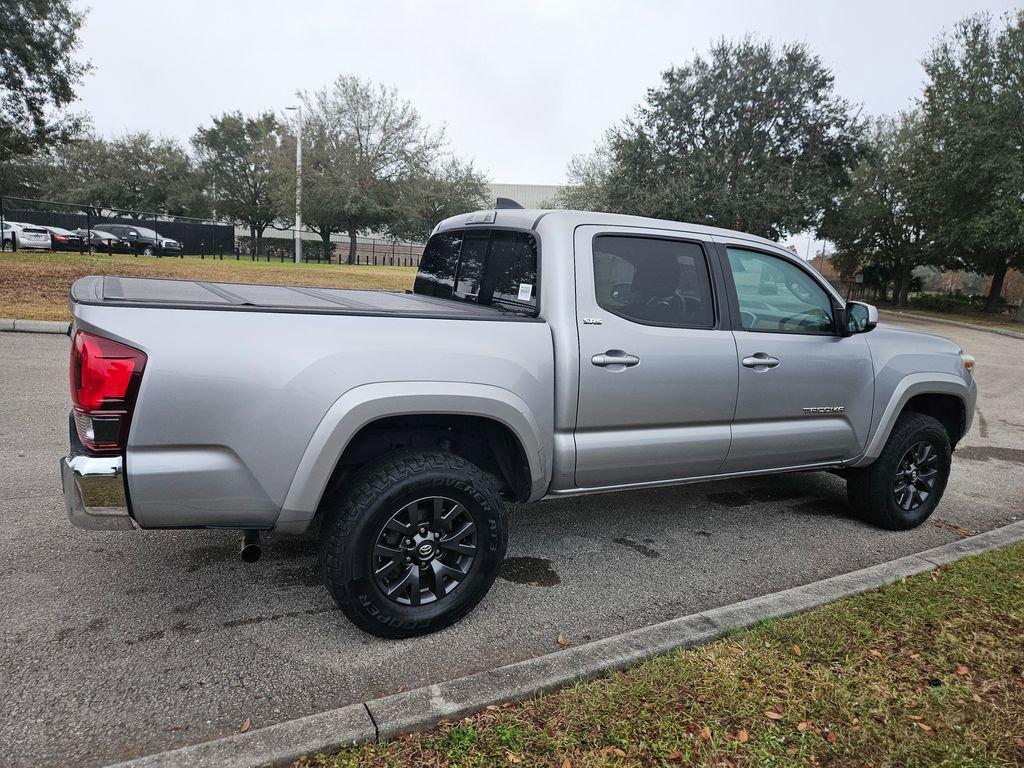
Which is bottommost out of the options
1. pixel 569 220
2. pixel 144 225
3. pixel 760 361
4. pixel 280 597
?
pixel 280 597

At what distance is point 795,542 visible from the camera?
169 inches

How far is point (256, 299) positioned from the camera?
310 cm

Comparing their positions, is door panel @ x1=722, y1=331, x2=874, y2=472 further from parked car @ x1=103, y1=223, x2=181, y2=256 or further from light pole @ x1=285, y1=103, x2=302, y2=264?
light pole @ x1=285, y1=103, x2=302, y2=264

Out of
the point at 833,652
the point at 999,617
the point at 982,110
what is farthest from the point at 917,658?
the point at 982,110

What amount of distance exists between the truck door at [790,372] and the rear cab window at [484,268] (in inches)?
46.8

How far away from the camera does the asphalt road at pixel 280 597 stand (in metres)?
2.47

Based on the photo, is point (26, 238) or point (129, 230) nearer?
point (26, 238)

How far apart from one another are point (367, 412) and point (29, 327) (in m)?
10.2

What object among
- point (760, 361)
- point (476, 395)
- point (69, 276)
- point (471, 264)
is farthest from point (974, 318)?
point (476, 395)

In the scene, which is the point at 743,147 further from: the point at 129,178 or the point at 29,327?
the point at 129,178

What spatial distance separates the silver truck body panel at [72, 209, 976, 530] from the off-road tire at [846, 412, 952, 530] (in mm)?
145

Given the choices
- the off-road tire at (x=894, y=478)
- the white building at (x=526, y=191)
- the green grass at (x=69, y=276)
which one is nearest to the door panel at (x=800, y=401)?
the off-road tire at (x=894, y=478)

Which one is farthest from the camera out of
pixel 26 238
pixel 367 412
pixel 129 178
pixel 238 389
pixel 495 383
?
pixel 129 178

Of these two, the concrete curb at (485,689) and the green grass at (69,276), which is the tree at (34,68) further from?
the concrete curb at (485,689)
